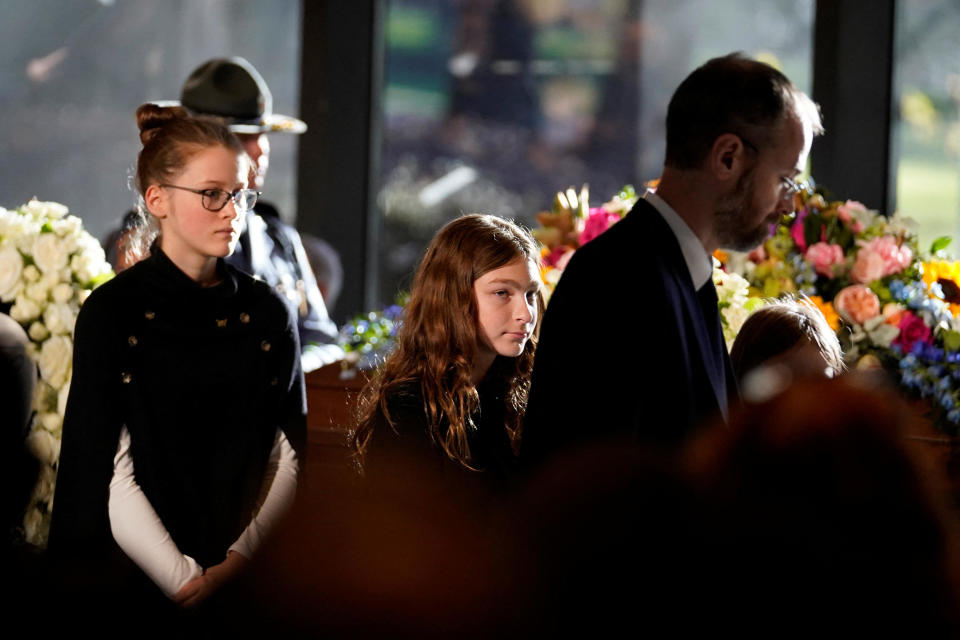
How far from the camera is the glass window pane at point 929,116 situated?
515 centimetres

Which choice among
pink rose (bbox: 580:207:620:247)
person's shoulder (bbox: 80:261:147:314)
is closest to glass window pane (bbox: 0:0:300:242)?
pink rose (bbox: 580:207:620:247)

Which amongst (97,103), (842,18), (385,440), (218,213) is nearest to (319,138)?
(97,103)

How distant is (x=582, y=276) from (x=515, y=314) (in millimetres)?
590

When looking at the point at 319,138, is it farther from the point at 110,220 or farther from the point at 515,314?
the point at 515,314

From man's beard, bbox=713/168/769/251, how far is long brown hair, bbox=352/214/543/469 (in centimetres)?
53

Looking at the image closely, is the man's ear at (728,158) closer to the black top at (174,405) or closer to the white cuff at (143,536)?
the black top at (174,405)

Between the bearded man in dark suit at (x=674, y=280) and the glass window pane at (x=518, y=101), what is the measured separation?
398 centimetres

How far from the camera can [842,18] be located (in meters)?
5.04

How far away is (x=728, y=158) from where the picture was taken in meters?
1.72

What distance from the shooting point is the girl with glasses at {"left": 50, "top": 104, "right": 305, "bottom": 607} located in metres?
2.07

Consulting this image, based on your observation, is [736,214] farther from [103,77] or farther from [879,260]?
[103,77]

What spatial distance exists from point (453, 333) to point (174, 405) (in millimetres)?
515

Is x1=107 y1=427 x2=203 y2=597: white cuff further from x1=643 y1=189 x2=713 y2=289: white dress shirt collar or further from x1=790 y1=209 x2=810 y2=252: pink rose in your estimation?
x1=790 y1=209 x2=810 y2=252: pink rose

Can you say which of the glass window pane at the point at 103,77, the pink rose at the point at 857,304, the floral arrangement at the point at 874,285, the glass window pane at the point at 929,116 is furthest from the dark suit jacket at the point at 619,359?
the glass window pane at the point at 103,77
